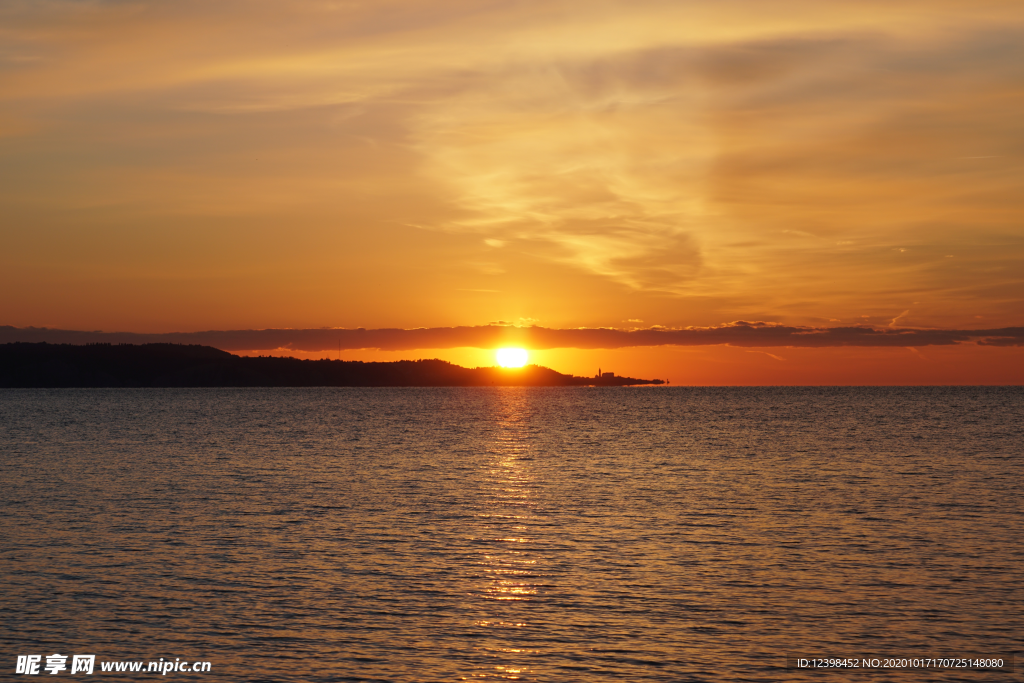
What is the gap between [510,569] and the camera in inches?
1361

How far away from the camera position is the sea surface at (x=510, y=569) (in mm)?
24297

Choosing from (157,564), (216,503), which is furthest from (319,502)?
(157,564)

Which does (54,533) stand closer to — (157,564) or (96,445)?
(157,564)

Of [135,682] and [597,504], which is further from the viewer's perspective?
[597,504]

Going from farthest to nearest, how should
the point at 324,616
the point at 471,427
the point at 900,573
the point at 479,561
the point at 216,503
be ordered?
the point at 471,427 → the point at 216,503 → the point at 479,561 → the point at 900,573 → the point at 324,616

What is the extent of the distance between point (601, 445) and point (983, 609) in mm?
78809

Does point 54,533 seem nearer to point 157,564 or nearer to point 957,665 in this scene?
point 157,564

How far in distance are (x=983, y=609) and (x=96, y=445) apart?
96683mm

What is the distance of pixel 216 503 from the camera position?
5297cm

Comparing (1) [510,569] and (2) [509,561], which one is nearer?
(1) [510,569]

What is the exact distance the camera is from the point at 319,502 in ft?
176

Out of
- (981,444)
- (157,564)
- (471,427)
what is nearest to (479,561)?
(157,564)

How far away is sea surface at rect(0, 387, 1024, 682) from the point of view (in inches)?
957

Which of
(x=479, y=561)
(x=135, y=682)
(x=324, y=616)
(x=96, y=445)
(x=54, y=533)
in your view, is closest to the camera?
(x=135, y=682)
